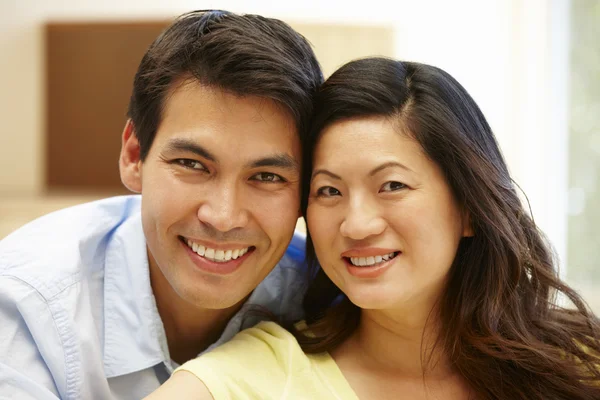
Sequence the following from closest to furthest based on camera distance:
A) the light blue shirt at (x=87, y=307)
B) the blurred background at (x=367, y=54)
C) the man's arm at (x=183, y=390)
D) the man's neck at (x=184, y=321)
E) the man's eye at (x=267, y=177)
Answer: the man's arm at (x=183, y=390) < the light blue shirt at (x=87, y=307) < the man's eye at (x=267, y=177) < the man's neck at (x=184, y=321) < the blurred background at (x=367, y=54)

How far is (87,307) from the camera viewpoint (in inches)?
54.0

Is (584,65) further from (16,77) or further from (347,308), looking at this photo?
(16,77)

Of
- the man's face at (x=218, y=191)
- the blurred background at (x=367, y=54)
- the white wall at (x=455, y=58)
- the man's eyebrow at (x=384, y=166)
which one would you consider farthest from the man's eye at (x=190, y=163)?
the white wall at (x=455, y=58)

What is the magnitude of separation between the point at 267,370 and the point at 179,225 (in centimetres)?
34

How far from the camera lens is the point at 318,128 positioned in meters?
1.38

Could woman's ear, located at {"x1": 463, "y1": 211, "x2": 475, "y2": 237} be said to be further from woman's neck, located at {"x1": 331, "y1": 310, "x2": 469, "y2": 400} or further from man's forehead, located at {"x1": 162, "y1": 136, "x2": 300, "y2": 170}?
man's forehead, located at {"x1": 162, "y1": 136, "x2": 300, "y2": 170}

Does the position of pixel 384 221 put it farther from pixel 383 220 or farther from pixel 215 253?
pixel 215 253

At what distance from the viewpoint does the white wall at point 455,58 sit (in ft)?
11.8

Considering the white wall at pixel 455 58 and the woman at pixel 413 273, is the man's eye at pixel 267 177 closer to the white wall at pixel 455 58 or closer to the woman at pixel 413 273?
the woman at pixel 413 273

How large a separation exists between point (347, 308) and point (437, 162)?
414 millimetres

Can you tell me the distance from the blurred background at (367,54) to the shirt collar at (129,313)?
205 centimetres

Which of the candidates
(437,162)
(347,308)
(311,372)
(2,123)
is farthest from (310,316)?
(2,123)

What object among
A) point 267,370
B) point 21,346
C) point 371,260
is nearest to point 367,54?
point 371,260

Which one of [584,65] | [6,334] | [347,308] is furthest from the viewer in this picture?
[584,65]
